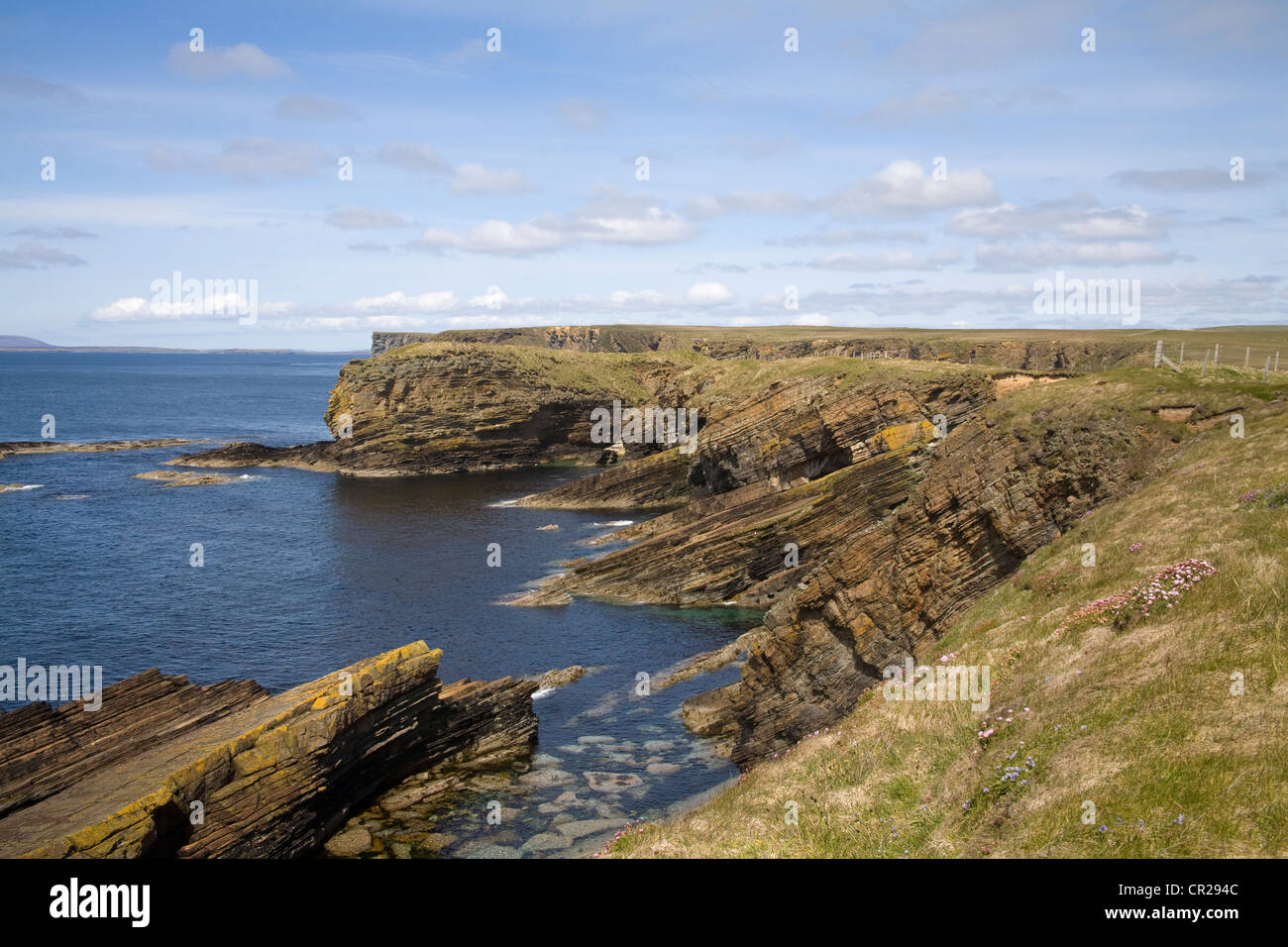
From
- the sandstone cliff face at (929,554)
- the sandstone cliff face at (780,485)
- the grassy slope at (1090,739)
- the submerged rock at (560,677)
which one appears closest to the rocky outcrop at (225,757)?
the submerged rock at (560,677)

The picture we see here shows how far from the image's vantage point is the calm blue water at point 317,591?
140 feet

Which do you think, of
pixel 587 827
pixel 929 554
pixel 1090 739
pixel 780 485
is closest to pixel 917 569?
pixel 929 554

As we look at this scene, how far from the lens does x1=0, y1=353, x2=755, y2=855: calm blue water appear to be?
1674 inches

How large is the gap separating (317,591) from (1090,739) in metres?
51.0

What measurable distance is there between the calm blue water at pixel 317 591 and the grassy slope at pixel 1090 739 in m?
12.4

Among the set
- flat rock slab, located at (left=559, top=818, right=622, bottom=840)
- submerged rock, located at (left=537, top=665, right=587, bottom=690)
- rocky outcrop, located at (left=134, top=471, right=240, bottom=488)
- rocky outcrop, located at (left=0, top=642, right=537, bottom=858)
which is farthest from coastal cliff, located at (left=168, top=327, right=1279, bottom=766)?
rocky outcrop, located at (left=0, top=642, right=537, bottom=858)

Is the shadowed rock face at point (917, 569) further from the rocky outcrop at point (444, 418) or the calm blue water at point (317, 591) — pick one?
the rocky outcrop at point (444, 418)

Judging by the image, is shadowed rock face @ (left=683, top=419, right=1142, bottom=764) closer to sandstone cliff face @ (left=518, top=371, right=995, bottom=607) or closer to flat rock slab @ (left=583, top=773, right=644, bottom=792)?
flat rock slab @ (left=583, top=773, right=644, bottom=792)

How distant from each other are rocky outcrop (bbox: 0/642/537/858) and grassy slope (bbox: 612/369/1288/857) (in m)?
12.9

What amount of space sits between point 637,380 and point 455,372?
100 feet

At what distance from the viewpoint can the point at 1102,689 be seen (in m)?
15.2

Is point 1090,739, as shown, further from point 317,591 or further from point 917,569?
point 317,591

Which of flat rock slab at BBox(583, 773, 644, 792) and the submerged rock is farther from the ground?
the submerged rock
